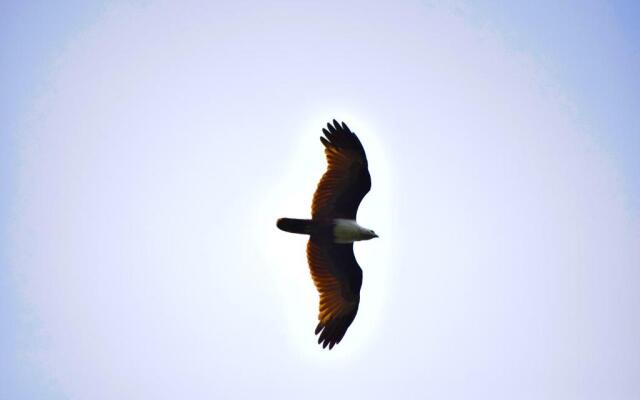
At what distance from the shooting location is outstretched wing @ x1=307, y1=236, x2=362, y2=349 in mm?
12047

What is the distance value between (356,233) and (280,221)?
4.88ft

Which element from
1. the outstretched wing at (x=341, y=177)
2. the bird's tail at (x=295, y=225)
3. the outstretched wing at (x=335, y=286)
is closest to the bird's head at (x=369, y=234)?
the outstretched wing at (x=335, y=286)

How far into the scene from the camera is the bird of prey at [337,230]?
38.2 ft

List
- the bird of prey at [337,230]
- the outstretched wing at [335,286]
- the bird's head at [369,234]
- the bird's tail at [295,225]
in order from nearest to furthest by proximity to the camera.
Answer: the bird's tail at [295,225], the bird of prey at [337,230], the bird's head at [369,234], the outstretched wing at [335,286]

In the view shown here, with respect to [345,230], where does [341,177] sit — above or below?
above

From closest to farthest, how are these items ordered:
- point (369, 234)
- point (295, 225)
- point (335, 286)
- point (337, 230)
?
point (295, 225), point (337, 230), point (369, 234), point (335, 286)

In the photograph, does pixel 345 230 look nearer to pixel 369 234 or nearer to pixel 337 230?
pixel 337 230

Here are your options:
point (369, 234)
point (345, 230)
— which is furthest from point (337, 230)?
point (369, 234)

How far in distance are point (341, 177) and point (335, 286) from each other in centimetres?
213

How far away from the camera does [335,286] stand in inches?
480

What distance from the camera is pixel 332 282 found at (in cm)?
1220

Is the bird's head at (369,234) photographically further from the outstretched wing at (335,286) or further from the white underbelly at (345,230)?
the outstretched wing at (335,286)

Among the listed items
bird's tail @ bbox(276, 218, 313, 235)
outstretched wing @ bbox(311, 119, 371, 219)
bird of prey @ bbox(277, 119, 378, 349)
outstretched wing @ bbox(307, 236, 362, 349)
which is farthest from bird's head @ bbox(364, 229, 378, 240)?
bird's tail @ bbox(276, 218, 313, 235)

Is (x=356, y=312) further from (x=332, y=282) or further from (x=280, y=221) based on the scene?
(x=280, y=221)
